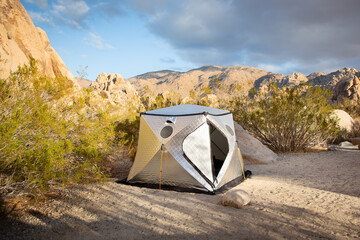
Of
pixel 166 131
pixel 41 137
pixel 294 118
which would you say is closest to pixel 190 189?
pixel 166 131

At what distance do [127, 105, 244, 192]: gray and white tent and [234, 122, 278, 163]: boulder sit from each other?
8.53ft

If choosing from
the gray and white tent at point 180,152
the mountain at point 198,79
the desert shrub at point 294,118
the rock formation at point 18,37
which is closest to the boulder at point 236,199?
the gray and white tent at point 180,152

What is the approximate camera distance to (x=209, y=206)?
4188 millimetres

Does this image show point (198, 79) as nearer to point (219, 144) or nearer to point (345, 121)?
point (345, 121)

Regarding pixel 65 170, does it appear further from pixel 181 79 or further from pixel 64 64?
pixel 181 79

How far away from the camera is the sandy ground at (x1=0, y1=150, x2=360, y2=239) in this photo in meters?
3.14

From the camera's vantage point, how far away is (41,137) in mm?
4223

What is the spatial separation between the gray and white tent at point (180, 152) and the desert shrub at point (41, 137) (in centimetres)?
117

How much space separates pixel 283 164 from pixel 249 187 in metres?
3.30

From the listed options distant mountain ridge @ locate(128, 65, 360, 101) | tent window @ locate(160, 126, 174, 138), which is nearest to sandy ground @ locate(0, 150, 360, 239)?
tent window @ locate(160, 126, 174, 138)

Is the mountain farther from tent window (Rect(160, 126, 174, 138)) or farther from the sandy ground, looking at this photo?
the sandy ground

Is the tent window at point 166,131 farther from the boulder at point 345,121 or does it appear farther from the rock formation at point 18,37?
the boulder at point 345,121

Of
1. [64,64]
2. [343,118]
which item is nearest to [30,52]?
[64,64]

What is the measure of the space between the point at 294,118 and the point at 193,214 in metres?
7.91
